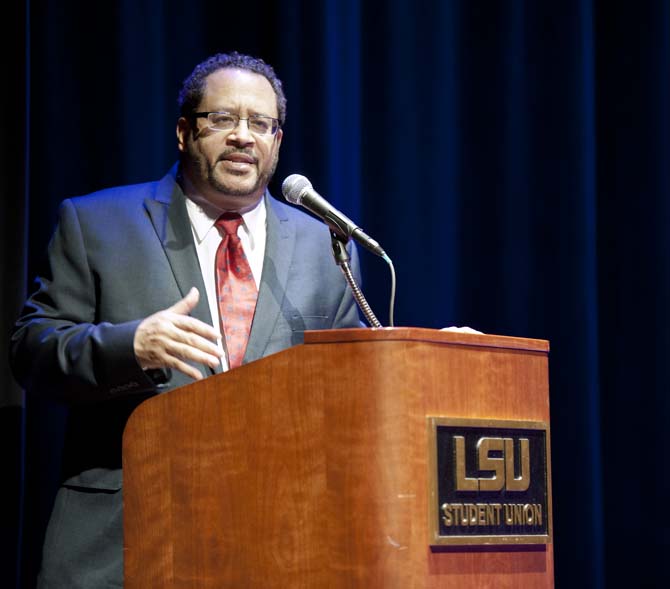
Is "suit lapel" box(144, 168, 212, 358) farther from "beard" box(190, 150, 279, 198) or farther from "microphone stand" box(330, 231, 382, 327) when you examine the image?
"microphone stand" box(330, 231, 382, 327)

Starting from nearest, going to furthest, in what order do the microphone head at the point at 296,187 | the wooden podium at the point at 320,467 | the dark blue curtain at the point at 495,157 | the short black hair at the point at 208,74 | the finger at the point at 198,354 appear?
1. the wooden podium at the point at 320,467
2. the finger at the point at 198,354
3. the microphone head at the point at 296,187
4. the short black hair at the point at 208,74
5. the dark blue curtain at the point at 495,157

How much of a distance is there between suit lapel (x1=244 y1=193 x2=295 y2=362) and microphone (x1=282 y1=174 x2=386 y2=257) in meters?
0.33

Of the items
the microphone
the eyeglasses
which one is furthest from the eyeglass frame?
the microphone

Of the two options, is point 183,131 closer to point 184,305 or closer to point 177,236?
point 177,236

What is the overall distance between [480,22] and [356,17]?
47 centimetres

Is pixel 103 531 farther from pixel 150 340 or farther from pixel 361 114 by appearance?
pixel 361 114

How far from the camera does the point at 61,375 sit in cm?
194

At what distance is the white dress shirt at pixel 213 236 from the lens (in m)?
2.33

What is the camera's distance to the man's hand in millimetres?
1637

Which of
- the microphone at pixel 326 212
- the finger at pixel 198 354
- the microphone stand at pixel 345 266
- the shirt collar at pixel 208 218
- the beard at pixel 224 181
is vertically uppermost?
the beard at pixel 224 181

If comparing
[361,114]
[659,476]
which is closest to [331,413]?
[361,114]

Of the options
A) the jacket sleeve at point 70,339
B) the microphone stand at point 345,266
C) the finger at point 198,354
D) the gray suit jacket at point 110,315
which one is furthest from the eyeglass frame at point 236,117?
the finger at point 198,354

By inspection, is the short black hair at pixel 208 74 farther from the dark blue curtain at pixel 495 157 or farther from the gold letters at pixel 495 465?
the gold letters at pixel 495 465

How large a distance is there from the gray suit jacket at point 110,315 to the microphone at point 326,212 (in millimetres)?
358
